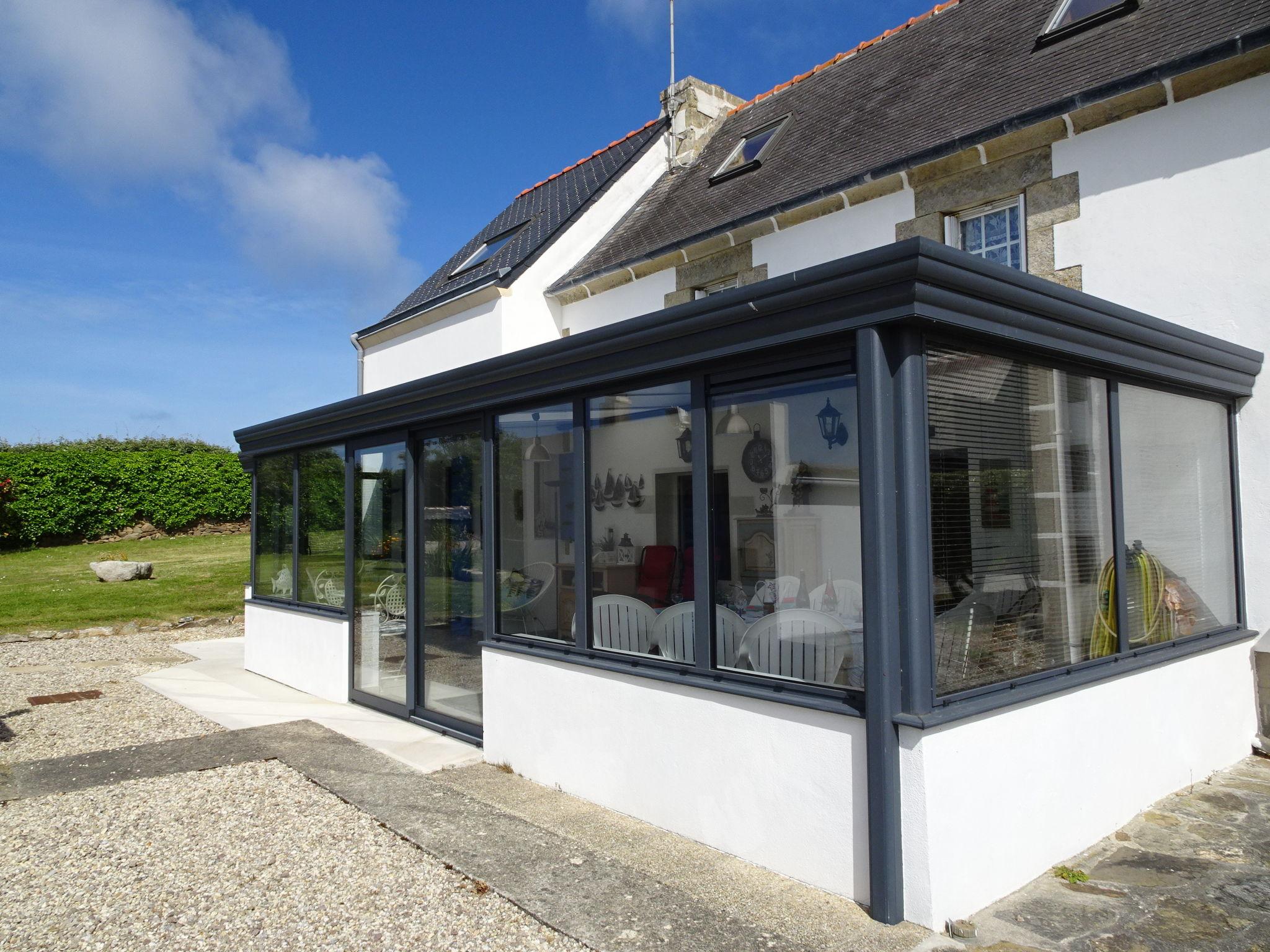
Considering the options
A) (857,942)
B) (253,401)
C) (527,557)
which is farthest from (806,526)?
(253,401)

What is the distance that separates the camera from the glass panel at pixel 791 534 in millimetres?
3848

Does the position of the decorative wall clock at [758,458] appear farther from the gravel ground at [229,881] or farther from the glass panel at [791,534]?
the gravel ground at [229,881]

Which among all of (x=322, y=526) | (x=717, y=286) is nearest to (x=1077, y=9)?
Answer: (x=717, y=286)

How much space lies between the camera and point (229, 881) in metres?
3.99

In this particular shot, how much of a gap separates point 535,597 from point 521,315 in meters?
6.43

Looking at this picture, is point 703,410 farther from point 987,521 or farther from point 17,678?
point 17,678

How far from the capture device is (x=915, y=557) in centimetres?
351

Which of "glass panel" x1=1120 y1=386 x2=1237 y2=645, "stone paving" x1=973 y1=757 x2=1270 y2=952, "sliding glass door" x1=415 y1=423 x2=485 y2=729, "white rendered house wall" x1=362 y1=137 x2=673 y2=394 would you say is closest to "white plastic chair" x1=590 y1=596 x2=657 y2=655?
"sliding glass door" x1=415 y1=423 x2=485 y2=729

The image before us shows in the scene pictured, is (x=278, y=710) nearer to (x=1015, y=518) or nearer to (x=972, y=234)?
(x=1015, y=518)

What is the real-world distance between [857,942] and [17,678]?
9.81 m

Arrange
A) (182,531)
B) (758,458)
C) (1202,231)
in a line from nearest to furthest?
(758,458) < (1202,231) < (182,531)

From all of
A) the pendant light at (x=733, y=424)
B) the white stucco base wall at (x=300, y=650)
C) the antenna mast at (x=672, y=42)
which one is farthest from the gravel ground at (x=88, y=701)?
the antenna mast at (x=672, y=42)

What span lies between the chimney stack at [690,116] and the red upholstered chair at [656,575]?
30.6 ft

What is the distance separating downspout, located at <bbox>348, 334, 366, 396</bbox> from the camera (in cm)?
1427
